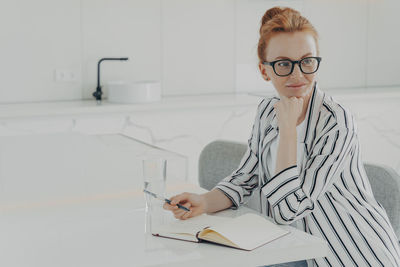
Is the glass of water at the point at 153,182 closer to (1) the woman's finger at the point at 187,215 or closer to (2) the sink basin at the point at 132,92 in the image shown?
(1) the woman's finger at the point at 187,215

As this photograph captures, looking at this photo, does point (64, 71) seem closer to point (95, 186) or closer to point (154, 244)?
point (95, 186)

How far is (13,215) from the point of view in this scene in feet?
4.40

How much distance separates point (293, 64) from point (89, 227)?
0.64 meters

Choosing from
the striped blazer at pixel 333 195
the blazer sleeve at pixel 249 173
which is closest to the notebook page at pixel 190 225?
the striped blazer at pixel 333 195

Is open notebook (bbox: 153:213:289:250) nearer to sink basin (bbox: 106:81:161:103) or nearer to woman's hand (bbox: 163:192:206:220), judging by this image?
woman's hand (bbox: 163:192:206:220)

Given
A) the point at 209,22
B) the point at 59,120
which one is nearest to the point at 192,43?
the point at 209,22

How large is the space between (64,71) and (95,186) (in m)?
2.05

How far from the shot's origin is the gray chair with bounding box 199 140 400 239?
5.26 ft

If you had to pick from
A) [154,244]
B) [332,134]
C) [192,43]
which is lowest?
[154,244]

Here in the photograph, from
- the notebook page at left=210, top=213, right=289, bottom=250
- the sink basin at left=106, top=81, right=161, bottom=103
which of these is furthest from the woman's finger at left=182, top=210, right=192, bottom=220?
the sink basin at left=106, top=81, right=161, bottom=103

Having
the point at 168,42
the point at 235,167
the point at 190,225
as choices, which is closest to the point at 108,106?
the point at 168,42

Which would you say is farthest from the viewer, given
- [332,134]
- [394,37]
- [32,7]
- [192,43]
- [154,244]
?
[394,37]

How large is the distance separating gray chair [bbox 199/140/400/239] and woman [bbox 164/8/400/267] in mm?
98

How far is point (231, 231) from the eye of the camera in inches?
45.1
